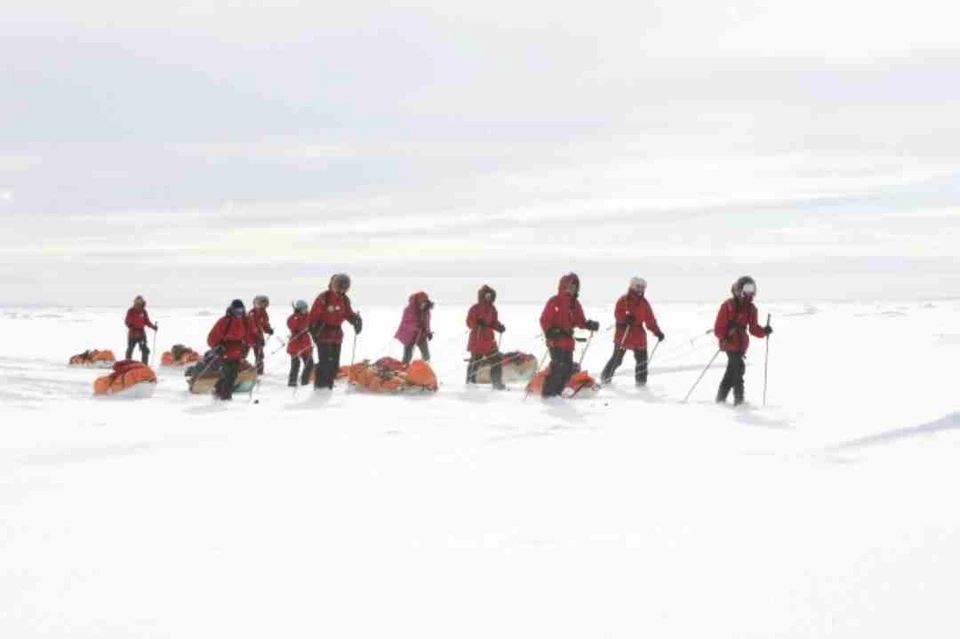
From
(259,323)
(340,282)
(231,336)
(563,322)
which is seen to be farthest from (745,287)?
(259,323)

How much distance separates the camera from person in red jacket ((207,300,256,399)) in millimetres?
11773

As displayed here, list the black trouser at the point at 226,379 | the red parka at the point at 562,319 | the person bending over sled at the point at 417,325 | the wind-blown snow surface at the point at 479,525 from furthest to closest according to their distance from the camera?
the person bending over sled at the point at 417,325
the black trouser at the point at 226,379
the red parka at the point at 562,319
the wind-blown snow surface at the point at 479,525

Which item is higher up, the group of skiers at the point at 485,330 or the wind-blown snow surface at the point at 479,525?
the group of skiers at the point at 485,330

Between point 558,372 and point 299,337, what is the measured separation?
5.28 meters

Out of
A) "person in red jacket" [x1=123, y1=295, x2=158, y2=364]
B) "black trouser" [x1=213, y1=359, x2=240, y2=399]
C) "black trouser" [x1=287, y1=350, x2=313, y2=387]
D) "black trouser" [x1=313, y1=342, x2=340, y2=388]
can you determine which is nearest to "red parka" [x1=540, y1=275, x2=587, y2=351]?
"black trouser" [x1=313, y1=342, x2=340, y2=388]

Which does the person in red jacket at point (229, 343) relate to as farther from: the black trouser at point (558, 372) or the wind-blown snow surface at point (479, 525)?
the black trouser at point (558, 372)

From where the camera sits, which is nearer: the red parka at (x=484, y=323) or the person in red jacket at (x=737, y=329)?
the person in red jacket at (x=737, y=329)

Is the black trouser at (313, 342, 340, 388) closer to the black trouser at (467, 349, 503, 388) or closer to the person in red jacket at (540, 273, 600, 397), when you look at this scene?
the black trouser at (467, 349, 503, 388)

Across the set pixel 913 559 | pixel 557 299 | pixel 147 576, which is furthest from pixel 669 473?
pixel 557 299

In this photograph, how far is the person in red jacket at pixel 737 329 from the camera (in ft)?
36.3

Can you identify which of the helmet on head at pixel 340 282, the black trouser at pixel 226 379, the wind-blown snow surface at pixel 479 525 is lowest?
the wind-blown snow surface at pixel 479 525

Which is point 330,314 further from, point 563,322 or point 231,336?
point 563,322

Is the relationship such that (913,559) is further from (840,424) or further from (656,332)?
(656,332)

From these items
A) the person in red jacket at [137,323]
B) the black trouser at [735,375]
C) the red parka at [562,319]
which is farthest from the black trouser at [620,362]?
the person in red jacket at [137,323]
